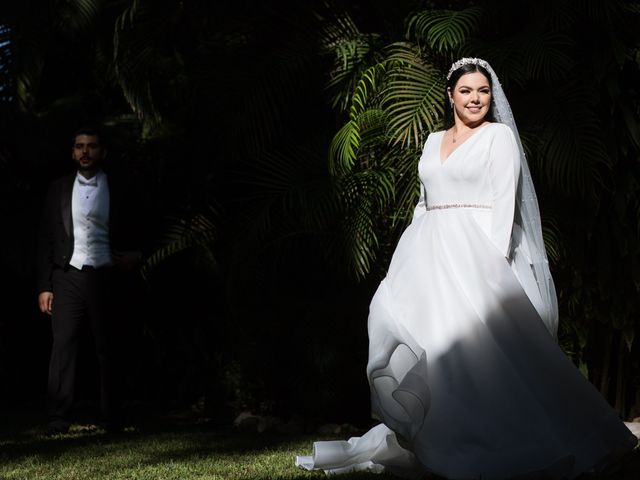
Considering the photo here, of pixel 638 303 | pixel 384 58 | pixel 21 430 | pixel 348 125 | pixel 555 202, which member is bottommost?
pixel 21 430

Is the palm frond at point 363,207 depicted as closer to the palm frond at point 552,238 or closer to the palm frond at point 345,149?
the palm frond at point 345,149

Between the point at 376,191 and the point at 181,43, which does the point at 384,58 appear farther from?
the point at 181,43

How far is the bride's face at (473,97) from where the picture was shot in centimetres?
495

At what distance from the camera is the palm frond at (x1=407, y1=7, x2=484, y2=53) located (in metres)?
6.55

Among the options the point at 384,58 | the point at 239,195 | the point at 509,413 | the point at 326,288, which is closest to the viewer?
the point at 509,413

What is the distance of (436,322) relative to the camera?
4.72 m

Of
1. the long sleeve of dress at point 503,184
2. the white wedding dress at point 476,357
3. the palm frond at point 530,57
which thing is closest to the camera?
the white wedding dress at point 476,357

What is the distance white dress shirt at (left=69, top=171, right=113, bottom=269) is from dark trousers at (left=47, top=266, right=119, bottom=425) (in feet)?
0.24

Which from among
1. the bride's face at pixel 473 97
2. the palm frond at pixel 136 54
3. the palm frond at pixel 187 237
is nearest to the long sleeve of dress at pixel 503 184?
the bride's face at pixel 473 97

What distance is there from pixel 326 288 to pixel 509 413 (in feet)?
11.7

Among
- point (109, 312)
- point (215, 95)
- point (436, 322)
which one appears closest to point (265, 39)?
point (215, 95)

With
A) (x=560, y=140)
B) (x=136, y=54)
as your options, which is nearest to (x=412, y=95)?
(x=560, y=140)

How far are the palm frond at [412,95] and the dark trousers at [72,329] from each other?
2.13 m

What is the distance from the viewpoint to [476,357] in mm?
4625
